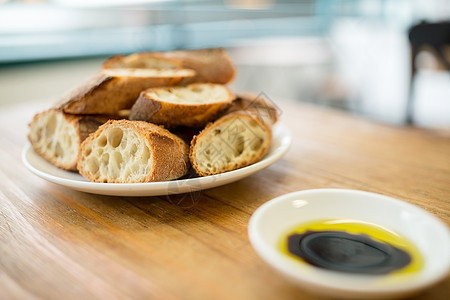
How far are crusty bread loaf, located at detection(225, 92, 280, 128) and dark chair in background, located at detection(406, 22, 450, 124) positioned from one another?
1.13 meters

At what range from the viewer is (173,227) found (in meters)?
0.66

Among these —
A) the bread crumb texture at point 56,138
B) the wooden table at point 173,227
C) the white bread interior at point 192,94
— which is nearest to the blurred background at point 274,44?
the wooden table at point 173,227

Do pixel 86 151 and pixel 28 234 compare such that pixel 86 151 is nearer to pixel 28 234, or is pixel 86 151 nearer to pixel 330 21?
pixel 28 234

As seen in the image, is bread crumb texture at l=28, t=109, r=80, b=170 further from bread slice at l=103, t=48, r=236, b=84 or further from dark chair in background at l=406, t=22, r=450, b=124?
dark chair in background at l=406, t=22, r=450, b=124

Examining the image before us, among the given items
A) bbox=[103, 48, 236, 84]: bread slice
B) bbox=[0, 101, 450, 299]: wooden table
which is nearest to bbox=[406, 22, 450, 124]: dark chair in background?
bbox=[0, 101, 450, 299]: wooden table

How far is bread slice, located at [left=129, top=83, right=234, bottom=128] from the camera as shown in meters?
0.79

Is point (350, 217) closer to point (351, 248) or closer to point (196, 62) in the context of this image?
point (351, 248)

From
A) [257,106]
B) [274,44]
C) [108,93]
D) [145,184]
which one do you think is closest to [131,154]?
[145,184]

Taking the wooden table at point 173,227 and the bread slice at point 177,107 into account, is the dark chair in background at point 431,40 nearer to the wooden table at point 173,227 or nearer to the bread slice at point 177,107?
the wooden table at point 173,227

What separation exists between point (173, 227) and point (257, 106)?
1.34 feet

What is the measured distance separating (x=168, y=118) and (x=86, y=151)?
17 centimetres

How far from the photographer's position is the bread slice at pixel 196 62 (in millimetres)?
1067

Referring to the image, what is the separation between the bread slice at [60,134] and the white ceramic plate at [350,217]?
0.45 meters

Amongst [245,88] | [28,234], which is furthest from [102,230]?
[245,88]
